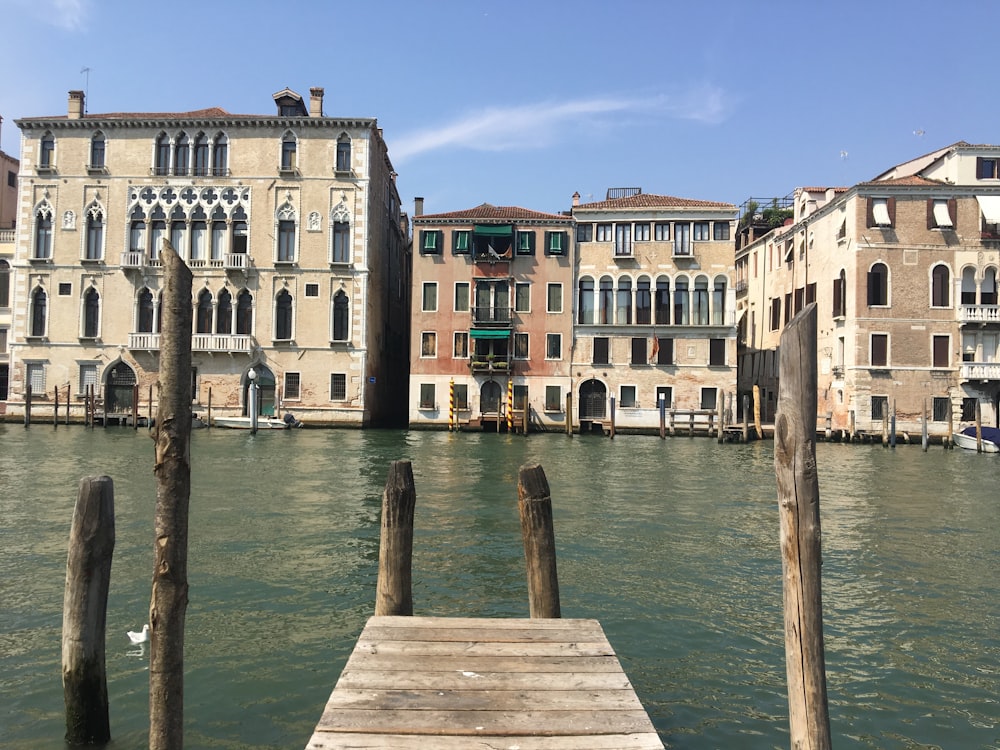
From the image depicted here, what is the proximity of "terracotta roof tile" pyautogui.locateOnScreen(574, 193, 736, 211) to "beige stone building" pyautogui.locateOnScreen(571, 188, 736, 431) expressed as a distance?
Answer: 0.13 feet

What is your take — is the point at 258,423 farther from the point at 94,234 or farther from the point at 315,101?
the point at 315,101

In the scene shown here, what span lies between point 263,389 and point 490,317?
950 cm

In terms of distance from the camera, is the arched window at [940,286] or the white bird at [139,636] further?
the arched window at [940,286]

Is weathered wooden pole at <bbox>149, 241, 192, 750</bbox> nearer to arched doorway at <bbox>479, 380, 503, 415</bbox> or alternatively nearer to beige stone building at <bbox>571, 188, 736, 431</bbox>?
arched doorway at <bbox>479, 380, 503, 415</bbox>

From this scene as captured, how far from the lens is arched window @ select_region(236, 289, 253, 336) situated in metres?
31.8

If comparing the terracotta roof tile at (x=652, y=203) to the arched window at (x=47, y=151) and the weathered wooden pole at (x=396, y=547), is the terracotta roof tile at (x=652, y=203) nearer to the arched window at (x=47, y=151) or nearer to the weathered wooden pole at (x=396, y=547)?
the arched window at (x=47, y=151)

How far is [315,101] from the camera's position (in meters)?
32.8

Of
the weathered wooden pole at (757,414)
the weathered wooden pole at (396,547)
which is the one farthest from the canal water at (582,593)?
the weathered wooden pole at (757,414)

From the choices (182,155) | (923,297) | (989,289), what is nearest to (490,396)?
(182,155)

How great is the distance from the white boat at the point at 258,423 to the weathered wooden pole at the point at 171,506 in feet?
89.0

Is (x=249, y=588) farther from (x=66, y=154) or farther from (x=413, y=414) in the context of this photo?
(x=66, y=154)

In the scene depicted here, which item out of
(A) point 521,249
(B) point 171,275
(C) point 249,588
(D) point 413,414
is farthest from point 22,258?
(B) point 171,275

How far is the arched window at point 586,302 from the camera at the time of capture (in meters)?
32.7

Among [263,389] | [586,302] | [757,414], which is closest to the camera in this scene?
[757,414]
